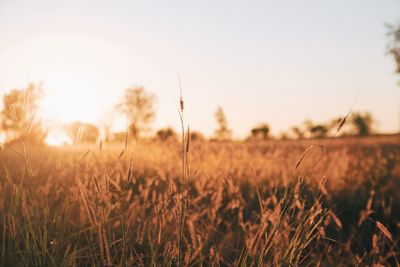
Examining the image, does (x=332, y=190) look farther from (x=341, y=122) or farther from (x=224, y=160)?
(x=341, y=122)

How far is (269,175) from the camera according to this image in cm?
464

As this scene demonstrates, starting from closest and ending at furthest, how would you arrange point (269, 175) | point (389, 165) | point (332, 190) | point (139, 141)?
point (332, 190) < point (269, 175) < point (389, 165) < point (139, 141)

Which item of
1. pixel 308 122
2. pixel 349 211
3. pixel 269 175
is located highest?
pixel 308 122

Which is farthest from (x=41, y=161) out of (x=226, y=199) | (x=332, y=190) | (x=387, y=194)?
(x=387, y=194)

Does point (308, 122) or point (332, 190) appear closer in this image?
point (332, 190)

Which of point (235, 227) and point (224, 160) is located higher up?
point (224, 160)

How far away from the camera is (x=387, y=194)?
4.48 m

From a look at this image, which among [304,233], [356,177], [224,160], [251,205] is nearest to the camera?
[304,233]

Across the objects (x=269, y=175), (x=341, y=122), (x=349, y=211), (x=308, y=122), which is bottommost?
(x=349, y=211)

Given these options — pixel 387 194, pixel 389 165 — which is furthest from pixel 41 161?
pixel 389 165

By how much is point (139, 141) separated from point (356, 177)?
16.0ft

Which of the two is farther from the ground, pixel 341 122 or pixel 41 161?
pixel 341 122

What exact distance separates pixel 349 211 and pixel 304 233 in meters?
2.84

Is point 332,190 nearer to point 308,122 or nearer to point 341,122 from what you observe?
point 341,122
